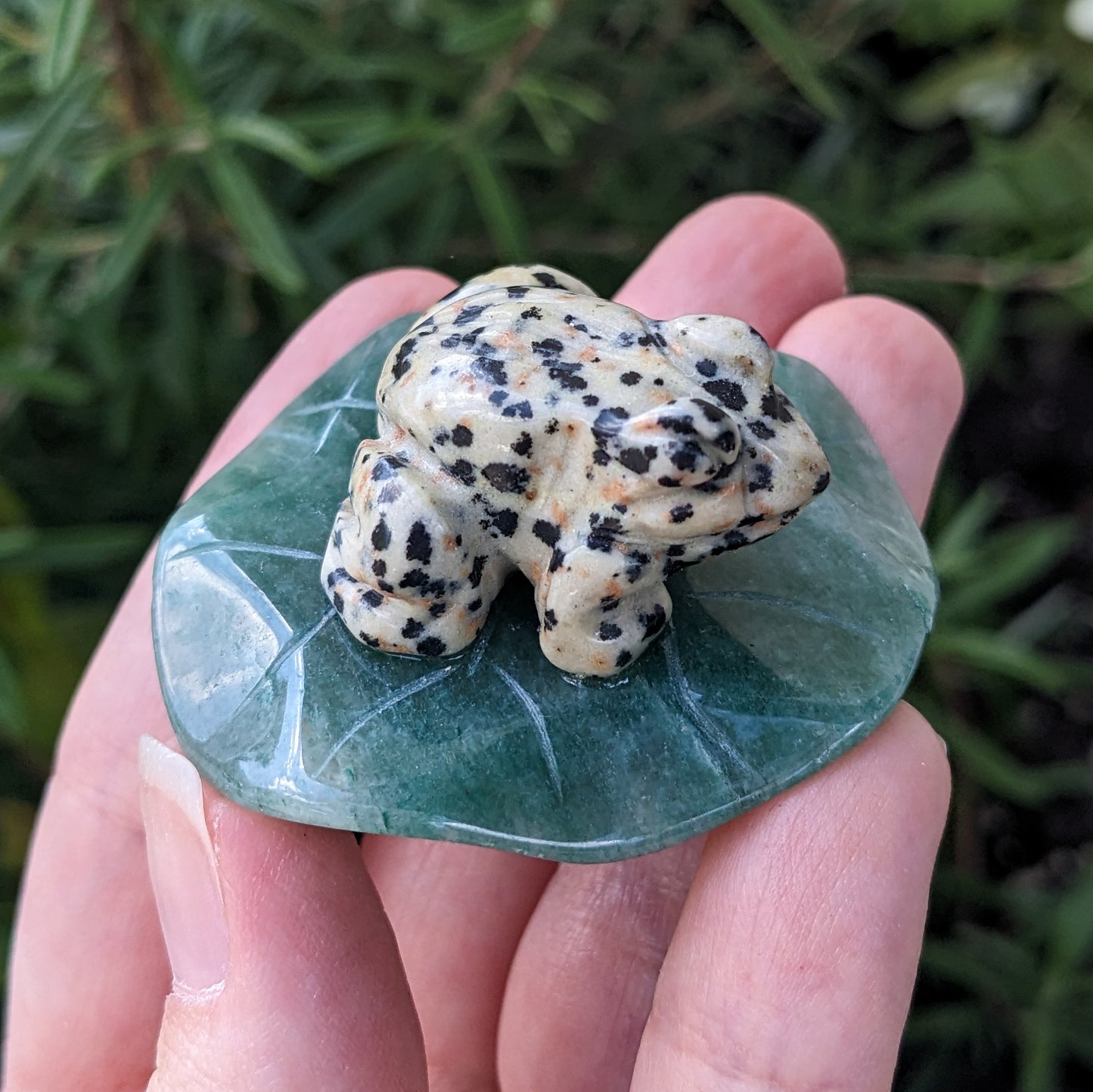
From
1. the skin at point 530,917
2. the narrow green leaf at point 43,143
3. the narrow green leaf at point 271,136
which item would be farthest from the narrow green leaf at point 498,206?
the narrow green leaf at point 43,143

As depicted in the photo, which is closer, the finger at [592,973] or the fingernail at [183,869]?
the fingernail at [183,869]

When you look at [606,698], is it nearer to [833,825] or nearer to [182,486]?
[833,825]

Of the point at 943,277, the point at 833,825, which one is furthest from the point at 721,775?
the point at 943,277

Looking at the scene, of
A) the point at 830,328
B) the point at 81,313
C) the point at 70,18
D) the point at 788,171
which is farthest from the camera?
the point at 788,171

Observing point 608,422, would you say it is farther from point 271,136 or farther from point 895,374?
point 271,136

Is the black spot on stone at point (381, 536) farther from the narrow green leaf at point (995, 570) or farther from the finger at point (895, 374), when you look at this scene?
the narrow green leaf at point (995, 570)

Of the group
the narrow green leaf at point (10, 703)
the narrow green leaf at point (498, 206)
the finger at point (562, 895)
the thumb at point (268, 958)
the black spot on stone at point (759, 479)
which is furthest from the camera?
the narrow green leaf at point (498, 206)

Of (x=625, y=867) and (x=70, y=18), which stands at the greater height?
(x=70, y=18)
